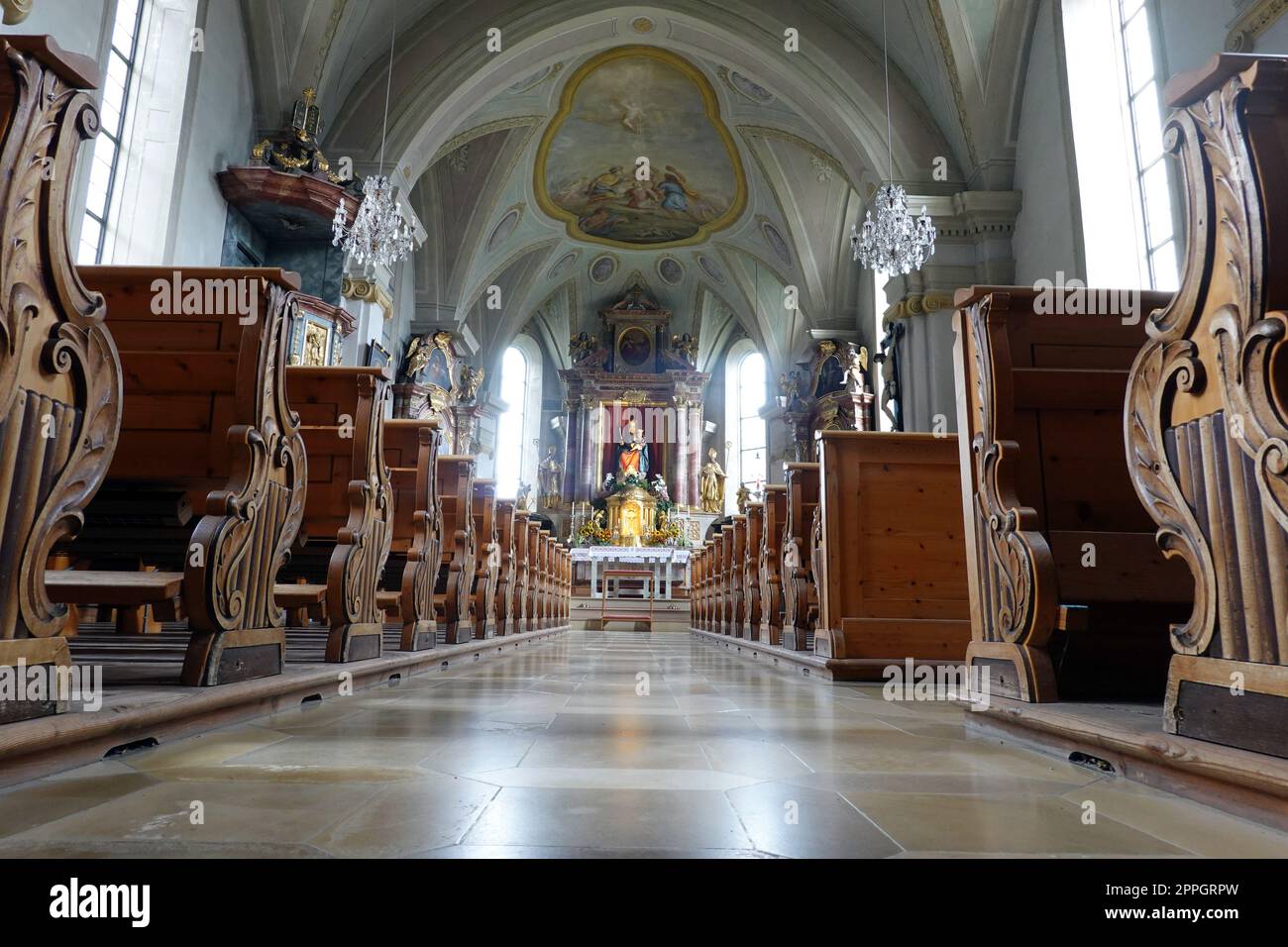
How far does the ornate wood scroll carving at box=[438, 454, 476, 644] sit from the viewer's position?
4855mm

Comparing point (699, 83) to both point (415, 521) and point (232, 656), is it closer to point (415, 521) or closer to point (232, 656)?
point (415, 521)

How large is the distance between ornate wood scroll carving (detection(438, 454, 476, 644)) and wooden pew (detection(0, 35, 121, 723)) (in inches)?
127

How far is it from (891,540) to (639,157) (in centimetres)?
1340

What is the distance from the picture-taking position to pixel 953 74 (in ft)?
31.5

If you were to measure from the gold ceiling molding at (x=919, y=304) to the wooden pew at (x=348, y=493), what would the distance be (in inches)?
307

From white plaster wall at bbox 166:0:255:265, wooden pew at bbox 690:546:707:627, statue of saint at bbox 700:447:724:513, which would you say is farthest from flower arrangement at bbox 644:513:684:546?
white plaster wall at bbox 166:0:255:265

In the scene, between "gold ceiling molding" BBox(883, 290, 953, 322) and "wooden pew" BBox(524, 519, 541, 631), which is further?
"gold ceiling molding" BBox(883, 290, 953, 322)

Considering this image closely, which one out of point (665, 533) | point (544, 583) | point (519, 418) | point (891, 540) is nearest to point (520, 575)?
point (544, 583)

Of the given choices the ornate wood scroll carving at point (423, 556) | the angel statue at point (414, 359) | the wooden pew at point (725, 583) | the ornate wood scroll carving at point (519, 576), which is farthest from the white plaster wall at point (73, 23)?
the angel statue at point (414, 359)

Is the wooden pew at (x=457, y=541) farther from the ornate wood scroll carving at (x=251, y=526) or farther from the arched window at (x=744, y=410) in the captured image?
the arched window at (x=744, y=410)

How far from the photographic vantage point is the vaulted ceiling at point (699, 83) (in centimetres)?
941

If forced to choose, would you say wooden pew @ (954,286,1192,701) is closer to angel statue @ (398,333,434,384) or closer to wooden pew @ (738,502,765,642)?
wooden pew @ (738,502,765,642)

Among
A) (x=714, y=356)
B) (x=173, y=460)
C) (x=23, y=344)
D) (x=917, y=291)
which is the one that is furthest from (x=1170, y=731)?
(x=714, y=356)
